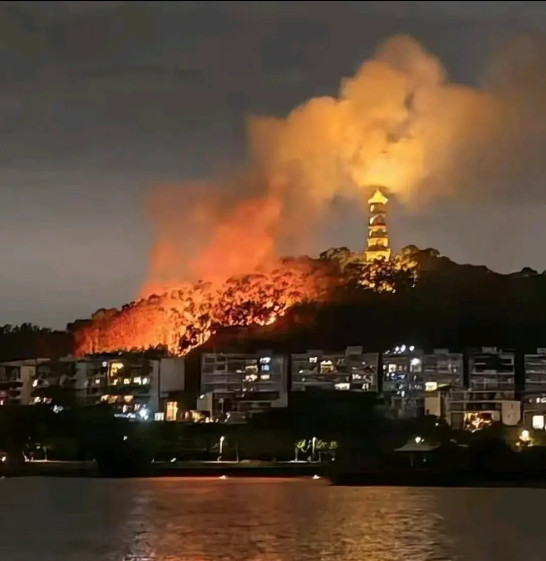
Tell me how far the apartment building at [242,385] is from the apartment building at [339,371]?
219mm

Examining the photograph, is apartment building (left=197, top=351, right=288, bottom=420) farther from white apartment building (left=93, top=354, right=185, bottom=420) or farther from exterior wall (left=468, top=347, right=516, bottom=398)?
exterior wall (left=468, top=347, right=516, bottom=398)

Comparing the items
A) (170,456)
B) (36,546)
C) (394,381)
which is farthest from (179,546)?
(394,381)

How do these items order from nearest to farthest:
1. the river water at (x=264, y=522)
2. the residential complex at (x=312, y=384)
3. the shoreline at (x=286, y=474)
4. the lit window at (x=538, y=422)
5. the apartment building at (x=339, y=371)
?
the river water at (x=264, y=522) < the shoreline at (x=286, y=474) < the lit window at (x=538, y=422) < the residential complex at (x=312, y=384) < the apartment building at (x=339, y=371)

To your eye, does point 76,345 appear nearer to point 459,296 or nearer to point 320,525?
point 459,296

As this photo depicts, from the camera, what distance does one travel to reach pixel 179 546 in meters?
7.09

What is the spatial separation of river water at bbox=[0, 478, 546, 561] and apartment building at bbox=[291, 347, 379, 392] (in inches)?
83.5

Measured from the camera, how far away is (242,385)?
44.7 ft

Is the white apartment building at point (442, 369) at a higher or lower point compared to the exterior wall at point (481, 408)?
higher

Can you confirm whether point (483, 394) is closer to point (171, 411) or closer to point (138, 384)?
point (171, 411)

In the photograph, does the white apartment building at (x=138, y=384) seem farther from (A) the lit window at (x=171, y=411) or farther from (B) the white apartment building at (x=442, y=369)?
(B) the white apartment building at (x=442, y=369)

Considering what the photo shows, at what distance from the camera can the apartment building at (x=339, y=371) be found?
1369 centimetres

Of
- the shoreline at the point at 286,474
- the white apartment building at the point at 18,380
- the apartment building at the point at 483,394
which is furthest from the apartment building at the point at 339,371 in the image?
the white apartment building at the point at 18,380

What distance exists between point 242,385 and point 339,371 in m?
1.11

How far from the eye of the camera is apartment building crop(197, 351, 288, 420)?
13.7 metres
